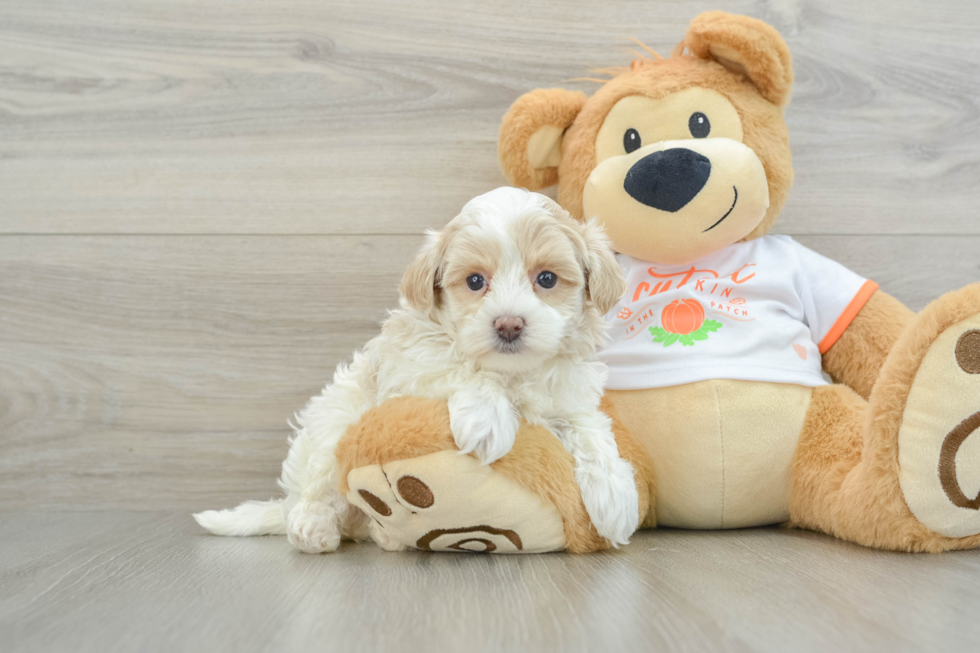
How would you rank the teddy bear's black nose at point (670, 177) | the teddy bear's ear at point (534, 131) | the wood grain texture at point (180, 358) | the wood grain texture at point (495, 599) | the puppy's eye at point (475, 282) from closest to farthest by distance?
the wood grain texture at point (495, 599) → the puppy's eye at point (475, 282) → the teddy bear's black nose at point (670, 177) → the teddy bear's ear at point (534, 131) → the wood grain texture at point (180, 358)

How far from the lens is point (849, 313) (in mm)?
1173

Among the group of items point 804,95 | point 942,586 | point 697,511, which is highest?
point 804,95

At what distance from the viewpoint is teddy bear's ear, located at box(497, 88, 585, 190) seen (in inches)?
47.1

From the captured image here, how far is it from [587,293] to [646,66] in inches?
17.9

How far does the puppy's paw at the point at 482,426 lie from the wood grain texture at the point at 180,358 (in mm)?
543

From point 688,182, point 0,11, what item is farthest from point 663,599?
point 0,11

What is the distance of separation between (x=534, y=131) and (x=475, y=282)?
0.38 m

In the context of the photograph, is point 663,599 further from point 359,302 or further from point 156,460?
point 156,460

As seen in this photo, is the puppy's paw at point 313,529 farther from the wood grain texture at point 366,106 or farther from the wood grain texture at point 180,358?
the wood grain texture at point 366,106

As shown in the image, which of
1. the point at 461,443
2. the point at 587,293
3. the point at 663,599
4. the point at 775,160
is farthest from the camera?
the point at 775,160

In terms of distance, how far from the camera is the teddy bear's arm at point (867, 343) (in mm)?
1141

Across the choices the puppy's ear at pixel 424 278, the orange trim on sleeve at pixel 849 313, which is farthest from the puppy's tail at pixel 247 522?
the orange trim on sleeve at pixel 849 313

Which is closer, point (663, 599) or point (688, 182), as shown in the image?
point (663, 599)

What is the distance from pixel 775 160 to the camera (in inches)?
45.7
